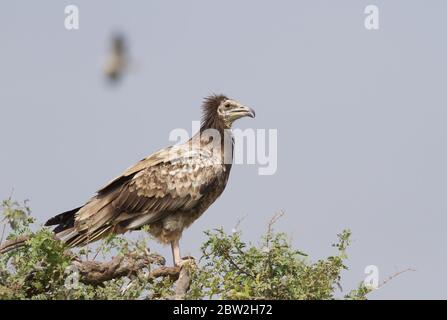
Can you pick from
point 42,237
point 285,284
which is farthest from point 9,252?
point 285,284

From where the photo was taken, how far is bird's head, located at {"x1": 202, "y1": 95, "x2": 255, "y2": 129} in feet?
51.4

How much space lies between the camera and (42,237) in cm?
1040

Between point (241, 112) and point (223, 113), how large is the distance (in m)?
0.28

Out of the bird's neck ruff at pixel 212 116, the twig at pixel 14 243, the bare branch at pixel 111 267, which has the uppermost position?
the bird's neck ruff at pixel 212 116

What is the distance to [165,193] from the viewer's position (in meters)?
14.8

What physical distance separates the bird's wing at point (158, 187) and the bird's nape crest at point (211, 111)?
0.63 meters

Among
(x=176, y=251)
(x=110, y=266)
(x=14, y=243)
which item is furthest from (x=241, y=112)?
(x=14, y=243)

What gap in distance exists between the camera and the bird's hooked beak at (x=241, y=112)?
15.7 metres

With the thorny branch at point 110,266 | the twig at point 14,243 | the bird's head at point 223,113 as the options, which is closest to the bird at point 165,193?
the bird's head at point 223,113

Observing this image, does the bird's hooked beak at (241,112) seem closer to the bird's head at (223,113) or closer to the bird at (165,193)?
the bird's head at (223,113)

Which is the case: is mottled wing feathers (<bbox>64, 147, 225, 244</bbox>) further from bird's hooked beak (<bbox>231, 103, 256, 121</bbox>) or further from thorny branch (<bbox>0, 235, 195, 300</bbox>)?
thorny branch (<bbox>0, 235, 195, 300</bbox>)
